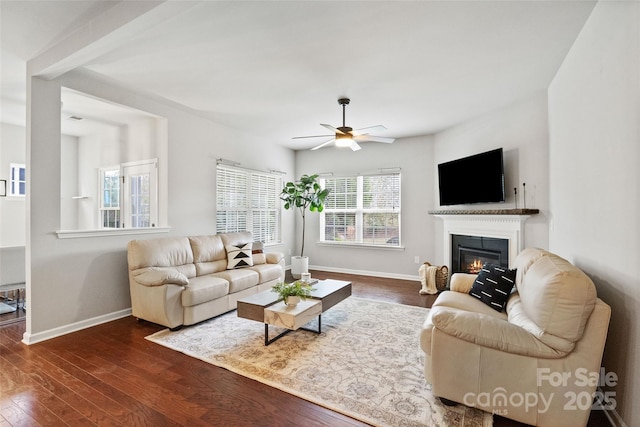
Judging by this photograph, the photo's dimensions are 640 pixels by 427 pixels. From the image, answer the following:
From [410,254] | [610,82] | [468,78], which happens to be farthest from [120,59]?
[410,254]

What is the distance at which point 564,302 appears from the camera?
5.61ft

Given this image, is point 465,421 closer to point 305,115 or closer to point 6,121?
point 305,115

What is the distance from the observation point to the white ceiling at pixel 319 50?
2.25m

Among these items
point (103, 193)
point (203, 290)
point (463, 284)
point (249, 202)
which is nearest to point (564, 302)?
point (463, 284)

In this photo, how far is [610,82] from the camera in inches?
77.0

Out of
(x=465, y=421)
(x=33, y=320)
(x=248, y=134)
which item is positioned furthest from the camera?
(x=248, y=134)

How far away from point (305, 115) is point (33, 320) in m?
4.01

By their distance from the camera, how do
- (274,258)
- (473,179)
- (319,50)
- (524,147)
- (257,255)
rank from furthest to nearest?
(274,258), (257,255), (473,179), (524,147), (319,50)

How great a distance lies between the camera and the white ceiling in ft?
7.38

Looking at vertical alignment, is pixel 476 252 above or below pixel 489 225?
below

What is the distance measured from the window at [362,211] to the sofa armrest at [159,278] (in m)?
3.80

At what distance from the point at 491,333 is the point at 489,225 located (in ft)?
9.46

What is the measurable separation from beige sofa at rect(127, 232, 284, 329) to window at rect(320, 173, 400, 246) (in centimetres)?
211

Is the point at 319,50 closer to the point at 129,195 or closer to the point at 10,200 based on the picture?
the point at 129,195
